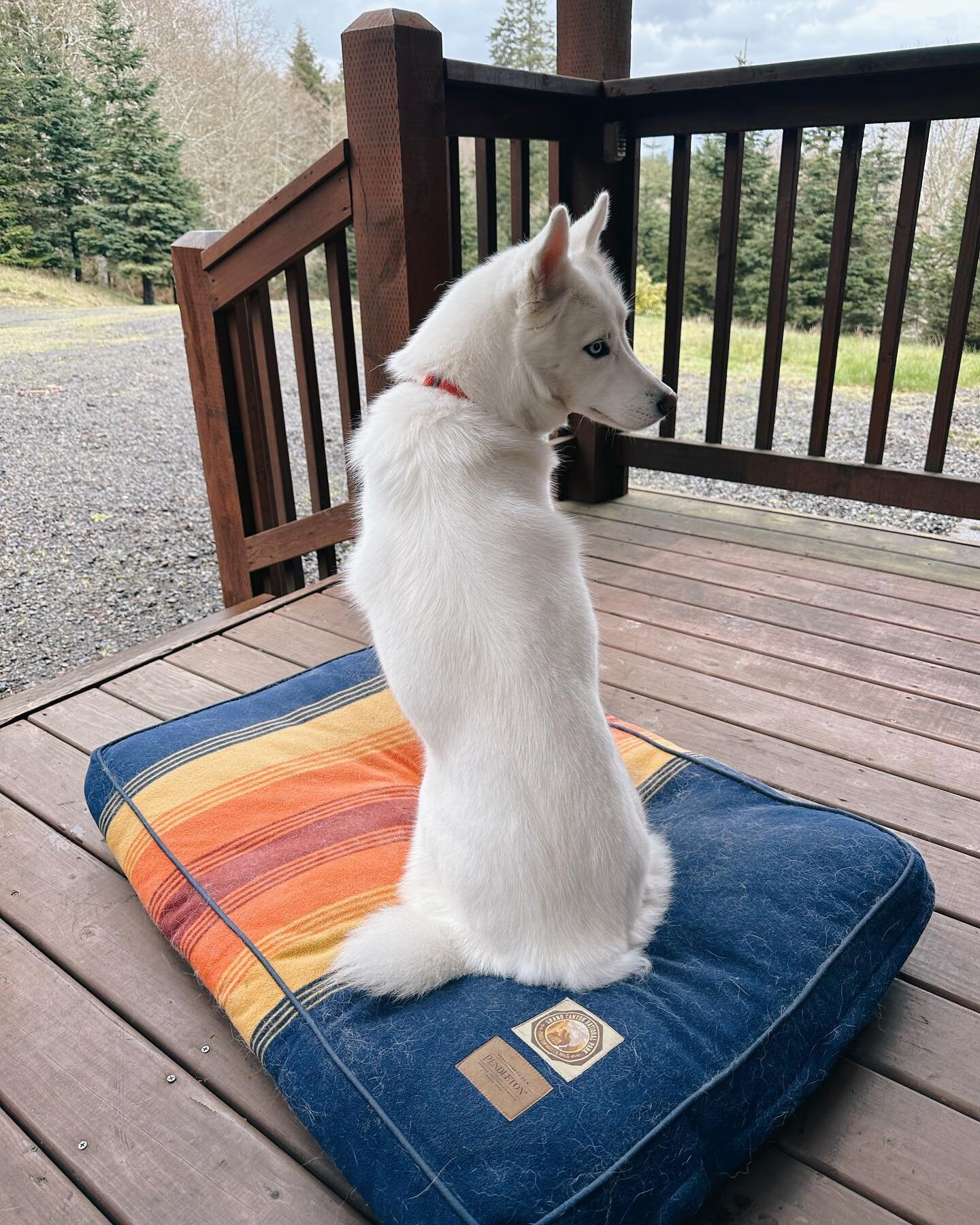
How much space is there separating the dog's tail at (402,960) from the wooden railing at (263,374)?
5.84ft

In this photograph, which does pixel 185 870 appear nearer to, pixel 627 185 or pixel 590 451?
pixel 590 451

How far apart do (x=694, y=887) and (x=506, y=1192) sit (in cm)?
64

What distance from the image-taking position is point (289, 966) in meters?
1.42

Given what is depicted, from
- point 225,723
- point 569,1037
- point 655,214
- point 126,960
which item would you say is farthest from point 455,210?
point 655,214

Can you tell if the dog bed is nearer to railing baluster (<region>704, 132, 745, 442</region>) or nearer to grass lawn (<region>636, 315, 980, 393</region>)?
railing baluster (<region>704, 132, 745, 442</region>)

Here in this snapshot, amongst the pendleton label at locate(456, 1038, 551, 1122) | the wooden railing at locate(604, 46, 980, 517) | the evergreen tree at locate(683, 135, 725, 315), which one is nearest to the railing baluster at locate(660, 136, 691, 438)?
the wooden railing at locate(604, 46, 980, 517)

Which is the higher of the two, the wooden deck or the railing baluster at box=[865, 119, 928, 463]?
the railing baluster at box=[865, 119, 928, 463]

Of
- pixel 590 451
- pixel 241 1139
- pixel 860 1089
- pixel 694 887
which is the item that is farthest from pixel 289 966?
pixel 590 451

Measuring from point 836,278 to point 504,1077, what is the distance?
116 inches

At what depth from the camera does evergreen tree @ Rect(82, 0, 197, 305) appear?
352 cm

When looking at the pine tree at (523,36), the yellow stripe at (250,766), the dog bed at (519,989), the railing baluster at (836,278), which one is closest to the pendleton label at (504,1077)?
the dog bed at (519,989)

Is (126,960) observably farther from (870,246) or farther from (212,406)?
(870,246)

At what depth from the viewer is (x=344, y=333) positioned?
118 inches

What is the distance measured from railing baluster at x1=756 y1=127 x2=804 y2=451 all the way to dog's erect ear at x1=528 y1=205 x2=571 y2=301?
6.55 ft
